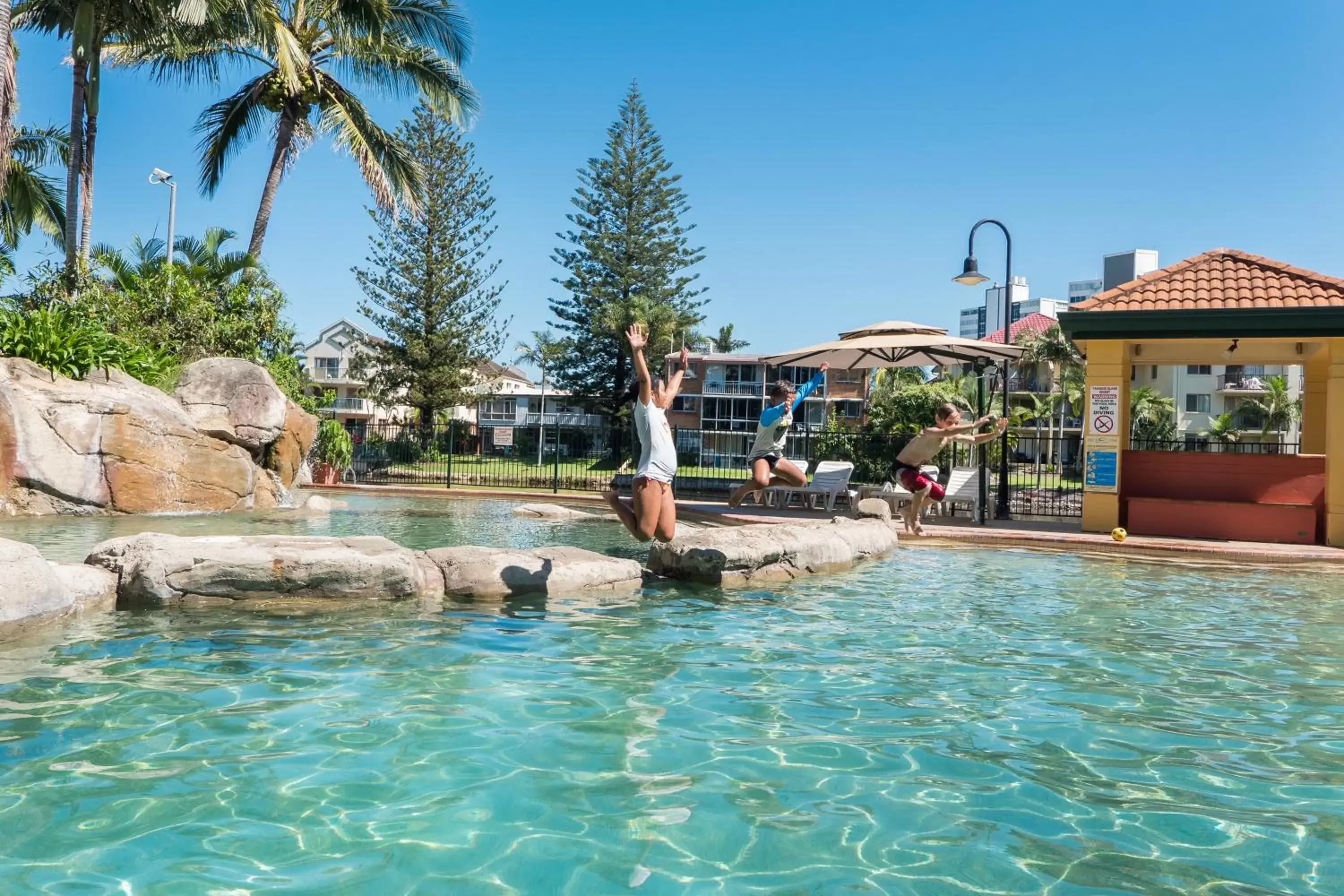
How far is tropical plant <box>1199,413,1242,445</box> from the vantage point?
56719 mm

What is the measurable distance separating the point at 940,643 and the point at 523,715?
3.26m

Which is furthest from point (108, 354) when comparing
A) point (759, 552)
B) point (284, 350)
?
point (759, 552)

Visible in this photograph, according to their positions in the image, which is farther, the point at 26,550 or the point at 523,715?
the point at 26,550

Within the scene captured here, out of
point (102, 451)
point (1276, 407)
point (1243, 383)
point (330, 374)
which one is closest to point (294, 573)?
point (102, 451)

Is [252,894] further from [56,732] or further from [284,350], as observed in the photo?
[284,350]

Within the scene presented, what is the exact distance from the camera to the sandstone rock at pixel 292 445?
16.8 meters

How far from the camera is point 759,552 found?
31.4 ft

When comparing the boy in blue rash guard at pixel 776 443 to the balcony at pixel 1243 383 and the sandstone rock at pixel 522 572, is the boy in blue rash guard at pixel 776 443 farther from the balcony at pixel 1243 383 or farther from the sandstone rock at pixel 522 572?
the balcony at pixel 1243 383

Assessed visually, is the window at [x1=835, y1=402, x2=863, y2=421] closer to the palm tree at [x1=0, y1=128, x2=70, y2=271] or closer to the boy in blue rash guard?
the palm tree at [x1=0, y1=128, x2=70, y2=271]

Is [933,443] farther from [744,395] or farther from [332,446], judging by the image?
[744,395]

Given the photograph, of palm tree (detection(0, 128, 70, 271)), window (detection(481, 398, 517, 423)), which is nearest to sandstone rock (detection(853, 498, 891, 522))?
palm tree (detection(0, 128, 70, 271))

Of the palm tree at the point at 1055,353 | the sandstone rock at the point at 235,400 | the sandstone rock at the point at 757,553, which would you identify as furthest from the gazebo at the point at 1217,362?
the palm tree at the point at 1055,353

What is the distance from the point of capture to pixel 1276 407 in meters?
56.7

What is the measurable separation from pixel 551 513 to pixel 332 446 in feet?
29.4
